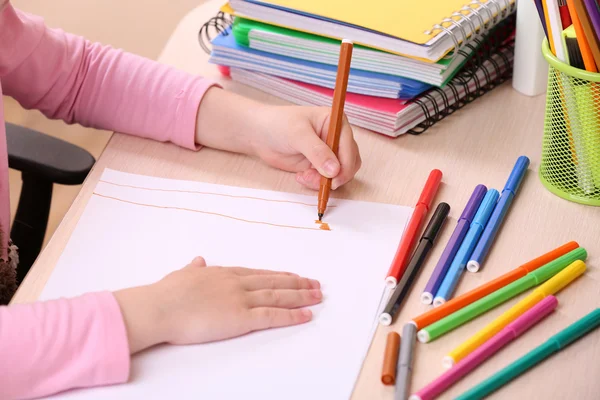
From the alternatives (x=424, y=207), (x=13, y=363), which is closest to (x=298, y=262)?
(x=424, y=207)

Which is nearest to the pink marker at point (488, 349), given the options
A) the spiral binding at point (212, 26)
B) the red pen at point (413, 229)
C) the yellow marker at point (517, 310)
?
the yellow marker at point (517, 310)

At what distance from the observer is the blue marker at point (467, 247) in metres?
0.63

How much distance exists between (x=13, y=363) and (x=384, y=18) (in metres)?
0.53

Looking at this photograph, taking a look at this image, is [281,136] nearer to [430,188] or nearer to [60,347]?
[430,188]

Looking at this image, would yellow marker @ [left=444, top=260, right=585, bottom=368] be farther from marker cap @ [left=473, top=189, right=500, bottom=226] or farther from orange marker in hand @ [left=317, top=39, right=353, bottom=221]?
orange marker in hand @ [left=317, top=39, right=353, bottom=221]

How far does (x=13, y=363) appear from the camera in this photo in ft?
1.86

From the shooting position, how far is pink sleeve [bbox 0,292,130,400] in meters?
0.56

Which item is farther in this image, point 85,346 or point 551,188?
point 551,188

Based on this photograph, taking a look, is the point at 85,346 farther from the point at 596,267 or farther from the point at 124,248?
the point at 596,267

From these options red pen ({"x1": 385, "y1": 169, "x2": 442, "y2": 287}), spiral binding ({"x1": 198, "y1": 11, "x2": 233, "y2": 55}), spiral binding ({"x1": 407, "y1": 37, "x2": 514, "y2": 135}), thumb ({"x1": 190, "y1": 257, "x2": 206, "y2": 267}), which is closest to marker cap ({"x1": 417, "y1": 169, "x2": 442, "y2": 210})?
red pen ({"x1": 385, "y1": 169, "x2": 442, "y2": 287})

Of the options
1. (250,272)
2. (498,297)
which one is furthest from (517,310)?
(250,272)

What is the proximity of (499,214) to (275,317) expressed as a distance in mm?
244

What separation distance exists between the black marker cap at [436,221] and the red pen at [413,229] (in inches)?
0.4

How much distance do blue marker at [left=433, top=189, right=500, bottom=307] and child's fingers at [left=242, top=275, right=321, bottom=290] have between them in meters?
0.11
